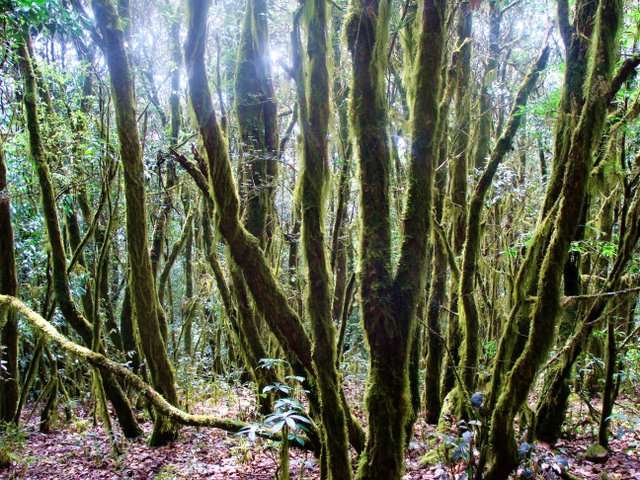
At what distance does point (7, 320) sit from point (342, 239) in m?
7.05

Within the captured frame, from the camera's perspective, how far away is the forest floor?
5.85 metres

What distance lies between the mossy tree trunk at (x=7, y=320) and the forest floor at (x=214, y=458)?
0.80 m

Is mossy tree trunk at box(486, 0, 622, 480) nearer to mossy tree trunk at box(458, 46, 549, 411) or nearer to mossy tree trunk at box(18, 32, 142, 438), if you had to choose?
mossy tree trunk at box(458, 46, 549, 411)

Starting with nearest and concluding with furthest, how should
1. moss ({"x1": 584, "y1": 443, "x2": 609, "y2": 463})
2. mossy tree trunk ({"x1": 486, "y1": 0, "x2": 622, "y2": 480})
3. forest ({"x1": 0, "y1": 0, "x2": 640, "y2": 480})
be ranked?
1. forest ({"x1": 0, "y1": 0, "x2": 640, "y2": 480})
2. mossy tree trunk ({"x1": 486, "y1": 0, "x2": 622, "y2": 480})
3. moss ({"x1": 584, "y1": 443, "x2": 609, "y2": 463})

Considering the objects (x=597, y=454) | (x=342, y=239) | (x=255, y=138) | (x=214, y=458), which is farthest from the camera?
(x=342, y=239)

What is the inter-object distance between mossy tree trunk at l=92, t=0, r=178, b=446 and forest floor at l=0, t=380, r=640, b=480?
1.72 ft

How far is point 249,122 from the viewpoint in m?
7.66

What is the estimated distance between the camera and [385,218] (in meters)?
3.84

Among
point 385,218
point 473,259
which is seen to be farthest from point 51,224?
point 473,259

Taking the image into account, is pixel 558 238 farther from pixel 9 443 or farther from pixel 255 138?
pixel 9 443

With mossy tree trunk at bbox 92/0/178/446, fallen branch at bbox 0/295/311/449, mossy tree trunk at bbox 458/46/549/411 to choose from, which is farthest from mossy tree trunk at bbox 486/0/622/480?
mossy tree trunk at bbox 92/0/178/446

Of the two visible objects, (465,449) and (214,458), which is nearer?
(465,449)

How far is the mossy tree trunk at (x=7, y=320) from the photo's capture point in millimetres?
7012

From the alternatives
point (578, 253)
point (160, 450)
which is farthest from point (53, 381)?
point (578, 253)
